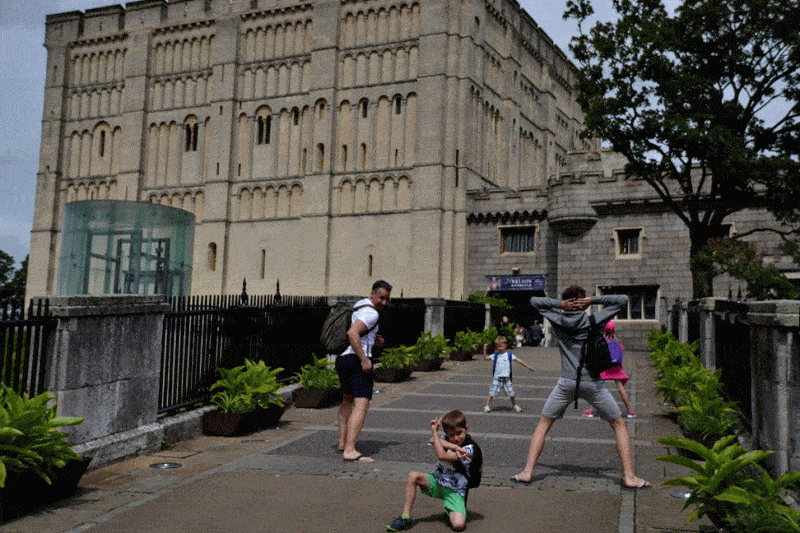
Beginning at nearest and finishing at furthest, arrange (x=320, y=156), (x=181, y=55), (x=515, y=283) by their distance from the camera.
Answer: (x=515, y=283)
(x=320, y=156)
(x=181, y=55)

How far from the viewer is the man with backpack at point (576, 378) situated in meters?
6.61

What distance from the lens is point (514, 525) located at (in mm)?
5434

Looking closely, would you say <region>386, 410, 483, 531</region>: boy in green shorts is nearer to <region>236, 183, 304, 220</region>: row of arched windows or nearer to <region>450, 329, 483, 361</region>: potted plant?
<region>450, 329, 483, 361</region>: potted plant

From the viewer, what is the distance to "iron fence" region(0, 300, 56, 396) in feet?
20.2

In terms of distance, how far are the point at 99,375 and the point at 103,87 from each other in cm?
5108

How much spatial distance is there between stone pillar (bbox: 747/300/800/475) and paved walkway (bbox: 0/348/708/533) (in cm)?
92

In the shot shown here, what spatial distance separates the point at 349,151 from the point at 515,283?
13.4 metres

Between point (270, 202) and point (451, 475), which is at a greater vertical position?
point (270, 202)

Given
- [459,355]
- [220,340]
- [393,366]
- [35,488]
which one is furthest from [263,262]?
[35,488]

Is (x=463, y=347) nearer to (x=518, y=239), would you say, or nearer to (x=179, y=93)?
(x=518, y=239)

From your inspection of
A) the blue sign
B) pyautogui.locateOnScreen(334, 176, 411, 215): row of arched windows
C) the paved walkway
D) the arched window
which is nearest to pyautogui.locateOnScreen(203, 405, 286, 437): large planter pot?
the paved walkway

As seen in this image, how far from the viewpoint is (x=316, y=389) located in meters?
11.8

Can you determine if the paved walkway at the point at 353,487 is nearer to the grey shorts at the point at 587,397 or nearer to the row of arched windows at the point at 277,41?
the grey shorts at the point at 587,397

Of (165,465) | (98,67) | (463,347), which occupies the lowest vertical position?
(165,465)
